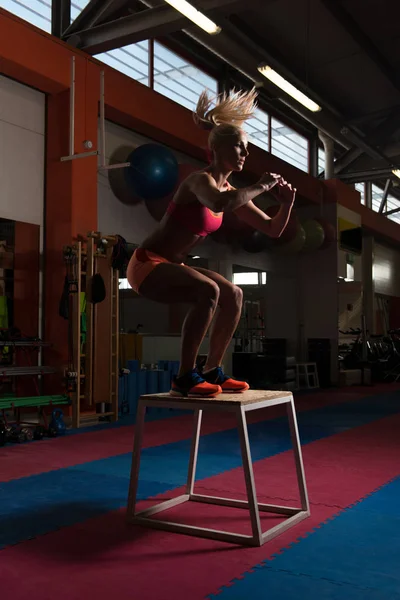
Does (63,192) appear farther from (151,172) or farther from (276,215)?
(276,215)

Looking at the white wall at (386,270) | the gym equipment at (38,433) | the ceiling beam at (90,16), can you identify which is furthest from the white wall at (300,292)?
the gym equipment at (38,433)

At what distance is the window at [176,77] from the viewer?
879cm

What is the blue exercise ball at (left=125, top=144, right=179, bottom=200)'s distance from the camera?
6820 mm

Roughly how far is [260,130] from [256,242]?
3155 mm

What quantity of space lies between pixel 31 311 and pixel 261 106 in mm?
7134

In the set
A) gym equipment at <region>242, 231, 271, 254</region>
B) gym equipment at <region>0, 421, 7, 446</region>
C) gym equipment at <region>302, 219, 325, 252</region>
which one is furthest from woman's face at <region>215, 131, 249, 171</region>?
gym equipment at <region>302, 219, 325, 252</region>

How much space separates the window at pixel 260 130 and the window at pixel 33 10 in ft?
16.8

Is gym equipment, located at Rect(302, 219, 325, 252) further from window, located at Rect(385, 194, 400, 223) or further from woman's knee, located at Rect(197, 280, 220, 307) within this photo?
window, located at Rect(385, 194, 400, 223)

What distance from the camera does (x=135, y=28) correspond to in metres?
7.03

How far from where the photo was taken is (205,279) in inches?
101

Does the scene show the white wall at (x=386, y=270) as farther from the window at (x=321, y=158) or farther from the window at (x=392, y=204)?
the window at (x=321, y=158)

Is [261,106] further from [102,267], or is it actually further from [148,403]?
[148,403]

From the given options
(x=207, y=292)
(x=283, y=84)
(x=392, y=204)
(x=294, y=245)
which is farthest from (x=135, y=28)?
(x=392, y=204)

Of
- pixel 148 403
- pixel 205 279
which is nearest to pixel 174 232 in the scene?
pixel 205 279
